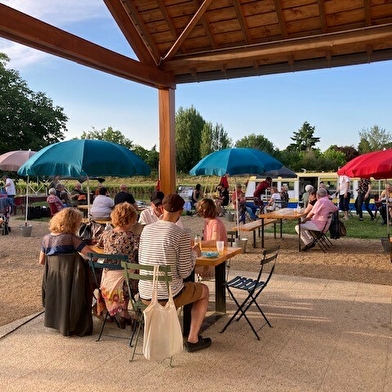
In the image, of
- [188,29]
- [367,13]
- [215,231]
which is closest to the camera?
[215,231]

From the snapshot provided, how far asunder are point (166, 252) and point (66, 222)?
124 cm

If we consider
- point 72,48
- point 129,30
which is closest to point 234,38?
point 129,30

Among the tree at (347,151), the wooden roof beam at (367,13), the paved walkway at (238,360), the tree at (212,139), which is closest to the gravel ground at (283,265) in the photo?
the paved walkway at (238,360)

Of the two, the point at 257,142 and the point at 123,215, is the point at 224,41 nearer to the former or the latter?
the point at 123,215

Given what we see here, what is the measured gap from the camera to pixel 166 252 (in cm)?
344

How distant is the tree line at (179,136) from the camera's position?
96.4 ft

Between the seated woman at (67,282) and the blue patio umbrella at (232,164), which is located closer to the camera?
the seated woman at (67,282)

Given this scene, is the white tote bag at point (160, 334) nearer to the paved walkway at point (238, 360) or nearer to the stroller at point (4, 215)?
the paved walkway at point (238, 360)

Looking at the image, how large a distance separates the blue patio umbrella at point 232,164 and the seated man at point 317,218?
1.38 meters

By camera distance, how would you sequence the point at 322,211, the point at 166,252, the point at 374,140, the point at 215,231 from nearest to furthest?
the point at 166,252, the point at 215,231, the point at 322,211, the point at 374,140

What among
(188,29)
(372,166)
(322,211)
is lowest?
(322,211)

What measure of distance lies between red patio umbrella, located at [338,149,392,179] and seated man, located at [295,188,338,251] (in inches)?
59.2

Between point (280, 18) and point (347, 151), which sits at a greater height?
point (347, 151)

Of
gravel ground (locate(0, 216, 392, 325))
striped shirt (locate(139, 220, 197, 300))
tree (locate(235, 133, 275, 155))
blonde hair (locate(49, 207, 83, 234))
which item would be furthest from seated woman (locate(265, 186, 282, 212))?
tree (locate(235, 133, 275, 155))
